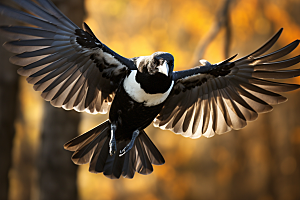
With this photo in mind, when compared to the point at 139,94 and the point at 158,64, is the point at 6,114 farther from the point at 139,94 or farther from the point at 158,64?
the point at 158,64

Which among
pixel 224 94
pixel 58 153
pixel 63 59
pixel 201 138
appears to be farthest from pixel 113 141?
pixel 201 138

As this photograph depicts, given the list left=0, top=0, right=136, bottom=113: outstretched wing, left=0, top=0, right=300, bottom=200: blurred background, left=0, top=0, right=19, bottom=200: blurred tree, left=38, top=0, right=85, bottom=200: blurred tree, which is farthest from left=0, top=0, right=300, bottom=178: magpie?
left=0, top=0, right=300, bottom=200: blurred background

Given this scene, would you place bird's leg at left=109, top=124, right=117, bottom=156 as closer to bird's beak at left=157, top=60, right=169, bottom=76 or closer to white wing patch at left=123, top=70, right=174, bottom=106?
white wing patch at left=123, top=70, right=174, bottom=106

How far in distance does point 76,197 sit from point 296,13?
611 centimetres

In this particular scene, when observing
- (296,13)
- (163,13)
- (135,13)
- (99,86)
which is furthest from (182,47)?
(99,86)

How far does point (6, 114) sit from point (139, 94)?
2792mm

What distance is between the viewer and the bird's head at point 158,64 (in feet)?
6.54

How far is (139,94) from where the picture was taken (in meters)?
2.21

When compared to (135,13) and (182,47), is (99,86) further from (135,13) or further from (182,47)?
(135,13)

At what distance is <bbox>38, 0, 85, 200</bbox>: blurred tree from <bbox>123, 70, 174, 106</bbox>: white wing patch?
190cm

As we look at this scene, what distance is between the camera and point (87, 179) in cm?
1148

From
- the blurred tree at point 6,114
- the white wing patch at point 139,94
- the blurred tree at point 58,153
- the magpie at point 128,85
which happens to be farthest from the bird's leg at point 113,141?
the blurred tree at point 6,114

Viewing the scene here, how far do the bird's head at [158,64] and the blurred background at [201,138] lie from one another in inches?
111

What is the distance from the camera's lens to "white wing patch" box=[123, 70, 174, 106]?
220cm
